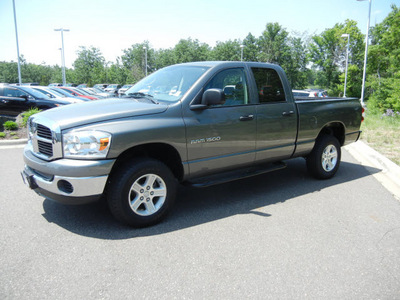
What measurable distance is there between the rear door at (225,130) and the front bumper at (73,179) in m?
1.12

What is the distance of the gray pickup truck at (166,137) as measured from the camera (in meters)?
3.50

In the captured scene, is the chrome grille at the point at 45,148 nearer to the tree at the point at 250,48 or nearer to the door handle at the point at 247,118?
the door handle at the point at 247,118

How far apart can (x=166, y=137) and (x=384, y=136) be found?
8.55 m

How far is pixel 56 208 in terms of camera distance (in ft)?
14.6

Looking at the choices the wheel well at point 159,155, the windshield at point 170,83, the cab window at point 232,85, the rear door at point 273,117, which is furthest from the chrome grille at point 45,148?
the rear door at point 273,117

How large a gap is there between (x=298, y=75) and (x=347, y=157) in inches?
2435

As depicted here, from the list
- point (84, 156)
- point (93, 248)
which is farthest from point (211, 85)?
point (93, 248)

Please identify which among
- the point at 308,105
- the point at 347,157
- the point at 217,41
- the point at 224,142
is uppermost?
the point at 217,41

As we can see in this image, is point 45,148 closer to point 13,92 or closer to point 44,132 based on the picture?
point 44,132

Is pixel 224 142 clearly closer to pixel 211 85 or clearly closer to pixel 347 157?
pixel 211 85

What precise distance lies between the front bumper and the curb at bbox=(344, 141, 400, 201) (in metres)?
4.45

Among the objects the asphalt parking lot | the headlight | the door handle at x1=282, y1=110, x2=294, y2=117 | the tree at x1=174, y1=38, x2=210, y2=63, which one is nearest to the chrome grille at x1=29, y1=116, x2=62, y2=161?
the headlight

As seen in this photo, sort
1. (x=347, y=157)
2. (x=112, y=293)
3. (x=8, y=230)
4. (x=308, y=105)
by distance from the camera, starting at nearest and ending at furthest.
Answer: (x=112, y=293) < (x=8, y=230) < (x=308, y=105) < (x=347, y=157)

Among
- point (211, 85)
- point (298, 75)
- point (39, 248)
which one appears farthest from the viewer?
point (298, 75)
